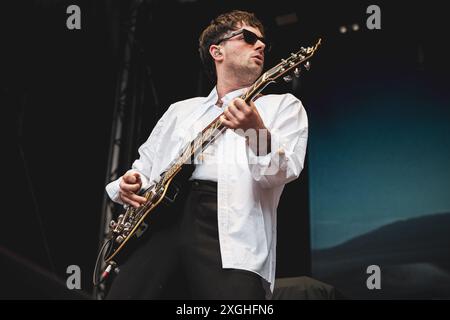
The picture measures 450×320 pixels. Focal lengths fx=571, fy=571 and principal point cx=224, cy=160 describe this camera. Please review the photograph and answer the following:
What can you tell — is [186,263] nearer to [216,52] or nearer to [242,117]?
[242,117]

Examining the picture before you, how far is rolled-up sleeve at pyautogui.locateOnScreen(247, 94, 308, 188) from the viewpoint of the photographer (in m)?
2.09

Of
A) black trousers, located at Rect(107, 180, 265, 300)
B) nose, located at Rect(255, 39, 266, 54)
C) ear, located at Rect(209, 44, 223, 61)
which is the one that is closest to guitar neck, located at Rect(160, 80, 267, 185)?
black trousers, located at Rect(107, 180, 265, 300)

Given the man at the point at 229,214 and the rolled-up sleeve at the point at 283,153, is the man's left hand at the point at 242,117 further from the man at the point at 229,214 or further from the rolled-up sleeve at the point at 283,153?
the rolled-up sleeve at the point at 283,153

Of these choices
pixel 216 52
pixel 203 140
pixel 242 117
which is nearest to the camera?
pixel 242 117

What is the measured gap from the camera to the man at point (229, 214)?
2041mm

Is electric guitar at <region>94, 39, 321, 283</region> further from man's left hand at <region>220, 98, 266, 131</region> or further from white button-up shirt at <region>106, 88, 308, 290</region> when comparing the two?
man's left hand at <region>220, 98, 266, 131</region>

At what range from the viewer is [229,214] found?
2.16 metres

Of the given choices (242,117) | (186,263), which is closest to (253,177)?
(242,117)

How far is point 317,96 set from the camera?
514 centimetres

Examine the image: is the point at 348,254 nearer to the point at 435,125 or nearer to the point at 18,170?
the point at 435,125

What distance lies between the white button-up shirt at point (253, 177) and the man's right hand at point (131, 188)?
60 mm

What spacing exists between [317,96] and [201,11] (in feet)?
4.20

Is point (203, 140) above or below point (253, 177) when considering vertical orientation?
above

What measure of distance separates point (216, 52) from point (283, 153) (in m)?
0.95
